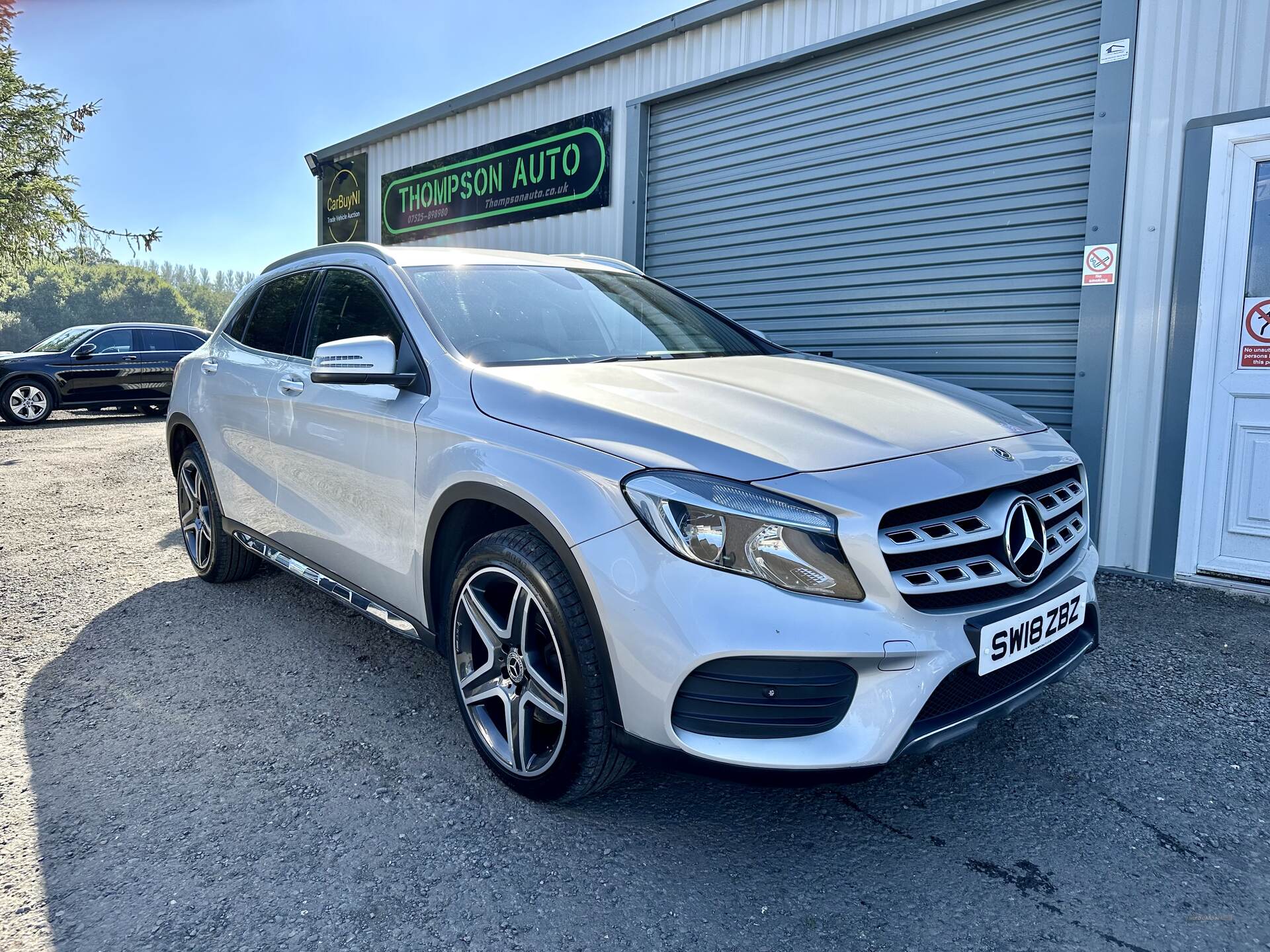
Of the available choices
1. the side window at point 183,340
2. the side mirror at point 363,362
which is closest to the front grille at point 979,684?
the side mirror at point 363,362

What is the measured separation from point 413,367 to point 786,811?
5.90 feet

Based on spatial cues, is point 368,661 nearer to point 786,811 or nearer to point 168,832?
point 168,832

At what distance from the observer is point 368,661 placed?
3.59 m

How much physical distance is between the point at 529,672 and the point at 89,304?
10515cm

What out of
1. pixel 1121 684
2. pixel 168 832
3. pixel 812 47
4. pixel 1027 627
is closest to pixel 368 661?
pixel 168 832

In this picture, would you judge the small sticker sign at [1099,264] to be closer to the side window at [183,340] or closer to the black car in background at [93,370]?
the black car in background at [93,370]

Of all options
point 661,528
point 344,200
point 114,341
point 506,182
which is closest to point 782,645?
point 661,528

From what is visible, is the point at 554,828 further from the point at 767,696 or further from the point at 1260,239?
the point at 1260,239

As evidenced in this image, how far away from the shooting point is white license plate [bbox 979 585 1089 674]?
2.06m

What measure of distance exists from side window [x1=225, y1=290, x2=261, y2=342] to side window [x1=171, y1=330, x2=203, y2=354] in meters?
11.6

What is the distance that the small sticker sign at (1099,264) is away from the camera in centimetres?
488

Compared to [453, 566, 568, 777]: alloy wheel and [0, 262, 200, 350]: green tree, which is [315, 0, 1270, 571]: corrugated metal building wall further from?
[0, 262, 200, 350]: green tree

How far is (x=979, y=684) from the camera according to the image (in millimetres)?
2109

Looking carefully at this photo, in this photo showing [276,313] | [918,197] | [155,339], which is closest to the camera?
[276,313]
